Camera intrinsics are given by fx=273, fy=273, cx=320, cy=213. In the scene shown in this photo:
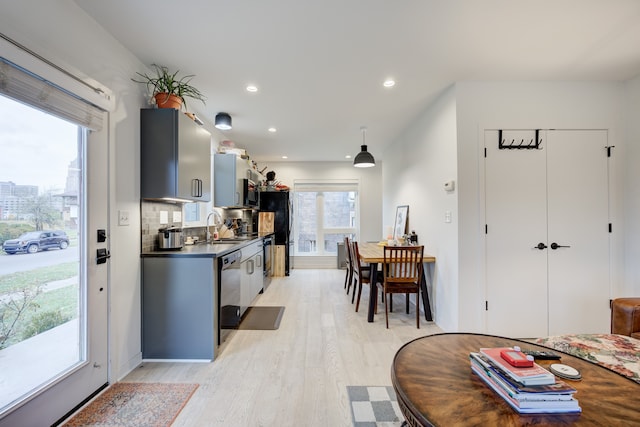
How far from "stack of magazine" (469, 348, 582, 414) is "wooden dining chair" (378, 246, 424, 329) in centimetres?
205

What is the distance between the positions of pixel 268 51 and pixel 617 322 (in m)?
3.29

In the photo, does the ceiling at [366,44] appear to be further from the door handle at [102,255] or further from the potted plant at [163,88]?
the door handle at [102,255]

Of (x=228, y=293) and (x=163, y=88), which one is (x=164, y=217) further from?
(x=163, y=88)

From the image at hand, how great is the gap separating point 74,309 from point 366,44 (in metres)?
2.76

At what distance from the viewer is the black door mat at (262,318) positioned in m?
3.04

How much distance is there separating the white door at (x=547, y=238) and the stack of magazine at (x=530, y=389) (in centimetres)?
194

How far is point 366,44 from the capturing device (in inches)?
83.5

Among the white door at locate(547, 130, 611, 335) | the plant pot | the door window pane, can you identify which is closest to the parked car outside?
the door window pane

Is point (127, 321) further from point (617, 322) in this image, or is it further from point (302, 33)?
point (617, 322)

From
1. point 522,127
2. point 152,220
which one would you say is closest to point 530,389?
point 522,127

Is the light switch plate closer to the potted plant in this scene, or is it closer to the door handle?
the door handle

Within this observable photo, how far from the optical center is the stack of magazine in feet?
2.95

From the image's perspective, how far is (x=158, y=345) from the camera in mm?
2324

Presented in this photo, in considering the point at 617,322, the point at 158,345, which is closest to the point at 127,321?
the point at 158,345
